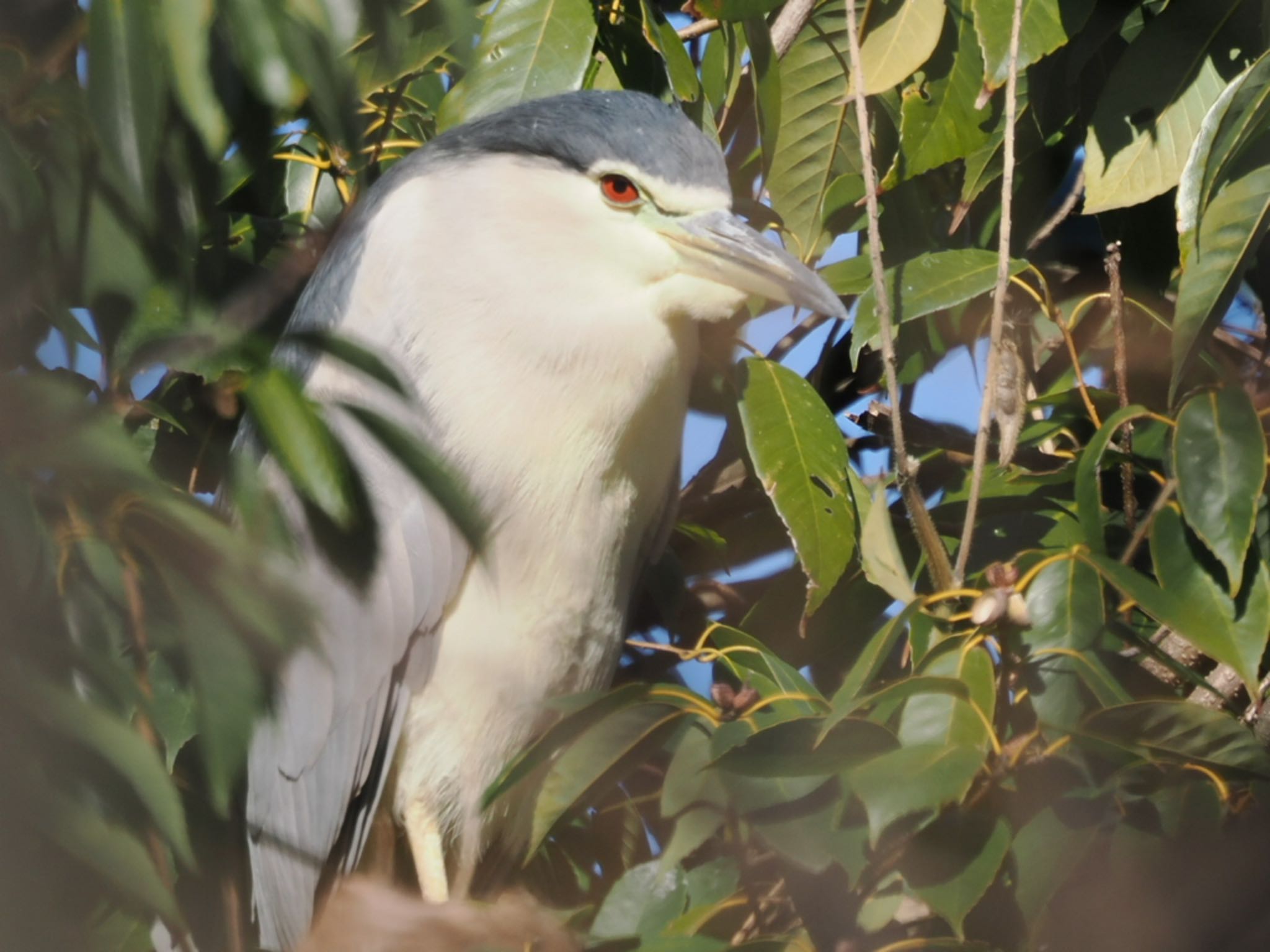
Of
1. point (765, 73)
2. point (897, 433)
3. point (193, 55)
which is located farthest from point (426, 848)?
point (193, 55)

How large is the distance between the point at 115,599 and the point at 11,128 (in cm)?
32

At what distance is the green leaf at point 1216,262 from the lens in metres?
1.39

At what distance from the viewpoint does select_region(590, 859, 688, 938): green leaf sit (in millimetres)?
1308

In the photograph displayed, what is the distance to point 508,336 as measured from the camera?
1632 mm

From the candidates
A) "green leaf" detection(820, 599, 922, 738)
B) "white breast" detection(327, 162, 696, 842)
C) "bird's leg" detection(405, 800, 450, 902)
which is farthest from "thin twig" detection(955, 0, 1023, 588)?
"bird's leg" detection(405, 800, 450, 902)

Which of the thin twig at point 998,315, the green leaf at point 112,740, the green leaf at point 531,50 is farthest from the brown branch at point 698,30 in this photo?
the green leaf at point 112,740

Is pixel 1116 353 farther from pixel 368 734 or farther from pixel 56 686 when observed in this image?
pixel 56 686

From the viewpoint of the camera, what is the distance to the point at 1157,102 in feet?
5.32

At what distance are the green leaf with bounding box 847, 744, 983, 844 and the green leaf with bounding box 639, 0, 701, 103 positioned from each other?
32.4 inches

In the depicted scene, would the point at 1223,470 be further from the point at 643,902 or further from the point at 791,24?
the point at 791,24

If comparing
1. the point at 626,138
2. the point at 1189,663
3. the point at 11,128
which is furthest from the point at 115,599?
the point at 1189,663

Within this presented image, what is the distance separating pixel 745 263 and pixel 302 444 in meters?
0.76

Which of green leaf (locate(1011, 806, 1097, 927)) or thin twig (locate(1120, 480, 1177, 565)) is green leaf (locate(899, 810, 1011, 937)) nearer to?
green leaf (locate(1011, 806, 1097, 927))

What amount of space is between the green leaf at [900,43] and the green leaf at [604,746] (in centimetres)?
83
